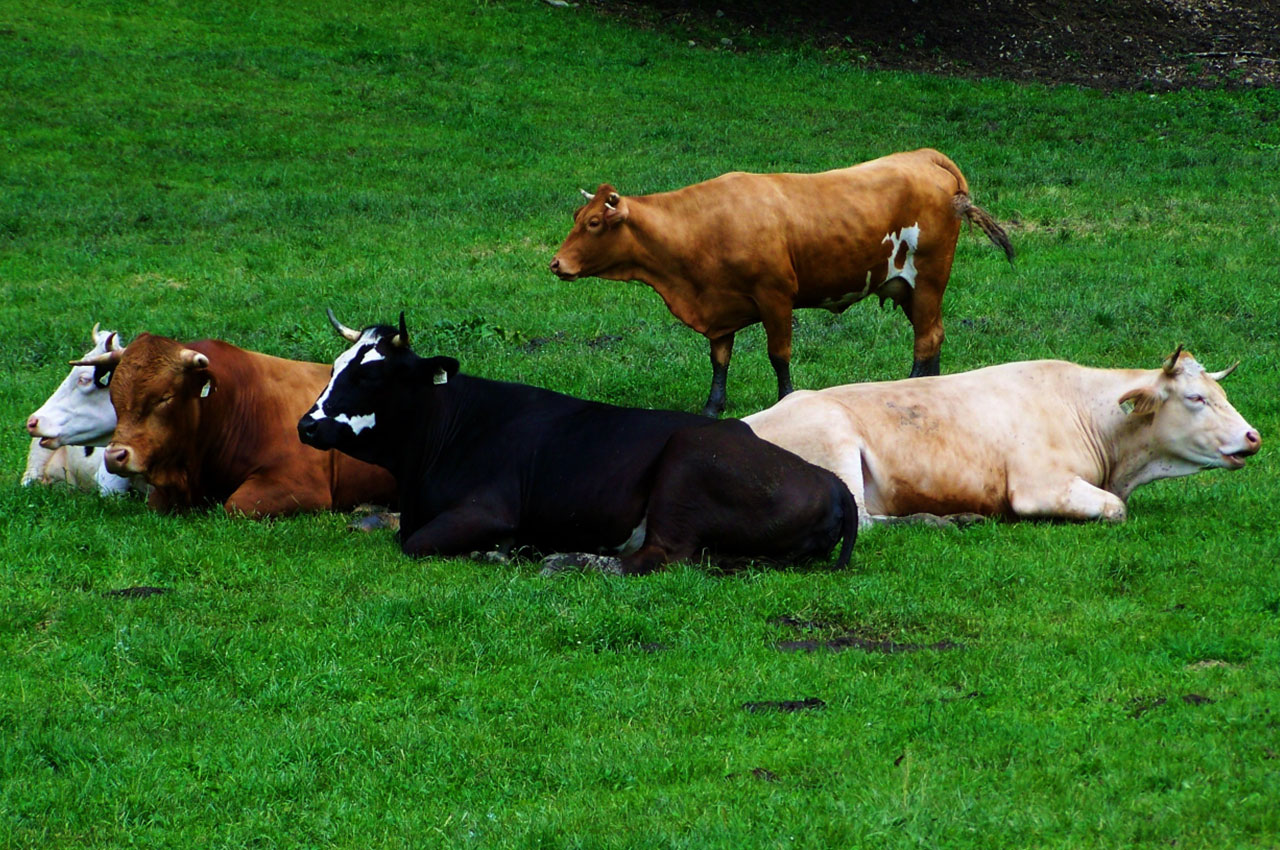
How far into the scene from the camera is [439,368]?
32.1ft

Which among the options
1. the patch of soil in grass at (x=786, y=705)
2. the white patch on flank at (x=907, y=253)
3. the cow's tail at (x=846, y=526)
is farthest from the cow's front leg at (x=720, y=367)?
the patch of soil in grass at (x=786, y=705)

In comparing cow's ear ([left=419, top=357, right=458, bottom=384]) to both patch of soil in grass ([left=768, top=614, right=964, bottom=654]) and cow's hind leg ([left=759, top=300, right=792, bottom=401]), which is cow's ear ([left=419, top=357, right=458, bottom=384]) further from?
cow's hind leg ([left=759, top=300, right=792, bottom=401])

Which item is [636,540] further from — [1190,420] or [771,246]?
[771,246]

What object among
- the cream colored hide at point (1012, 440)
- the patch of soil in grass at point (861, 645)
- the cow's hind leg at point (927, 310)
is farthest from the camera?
the cow's hind leg at point (927, 310)

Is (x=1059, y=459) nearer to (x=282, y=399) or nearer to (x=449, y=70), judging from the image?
(x=282, y=399)

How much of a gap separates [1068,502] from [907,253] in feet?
13.6

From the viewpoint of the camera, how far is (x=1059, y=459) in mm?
10086

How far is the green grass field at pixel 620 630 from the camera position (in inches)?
221

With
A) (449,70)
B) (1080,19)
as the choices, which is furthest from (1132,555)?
(1080,19)

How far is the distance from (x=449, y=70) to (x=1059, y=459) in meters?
22.2

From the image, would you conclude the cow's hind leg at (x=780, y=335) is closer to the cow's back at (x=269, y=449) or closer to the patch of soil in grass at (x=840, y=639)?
the cow's back at (x=269, y=449)

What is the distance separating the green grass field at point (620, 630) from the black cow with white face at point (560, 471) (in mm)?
341

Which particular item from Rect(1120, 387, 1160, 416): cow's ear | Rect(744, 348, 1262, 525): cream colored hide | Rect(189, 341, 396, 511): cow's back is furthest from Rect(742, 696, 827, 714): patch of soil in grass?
Rect(189, 341, 396, 511): cow's back

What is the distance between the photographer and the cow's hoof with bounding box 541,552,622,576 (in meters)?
8.72
